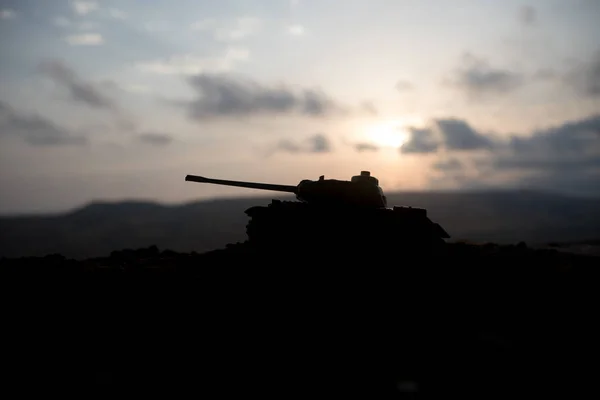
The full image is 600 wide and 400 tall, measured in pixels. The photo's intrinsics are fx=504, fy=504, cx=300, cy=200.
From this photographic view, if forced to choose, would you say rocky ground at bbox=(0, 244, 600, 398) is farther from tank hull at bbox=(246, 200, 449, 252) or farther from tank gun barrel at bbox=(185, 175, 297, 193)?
tank gun barrel at bbox=(185, 175, 297, 193)

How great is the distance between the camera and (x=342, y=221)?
1243 cm

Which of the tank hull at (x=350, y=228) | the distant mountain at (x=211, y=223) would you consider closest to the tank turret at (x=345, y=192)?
the tank hull at (x=350, y=228)

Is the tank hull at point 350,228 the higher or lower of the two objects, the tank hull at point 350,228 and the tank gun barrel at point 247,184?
the lower

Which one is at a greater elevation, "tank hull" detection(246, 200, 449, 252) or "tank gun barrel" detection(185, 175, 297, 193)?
"tank gun barrel" detection(185, 175, 297, 193)

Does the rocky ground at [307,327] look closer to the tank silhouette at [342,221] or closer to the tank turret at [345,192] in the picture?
the tank silhouette at [342,221]

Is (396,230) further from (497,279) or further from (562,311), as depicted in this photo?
(562,311)

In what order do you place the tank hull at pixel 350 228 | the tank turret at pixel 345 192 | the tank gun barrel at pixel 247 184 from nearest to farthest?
the tank hull at pixel 350 228, the tank turret at pixel 345 192, the tank gun barrel at pixel 247 184

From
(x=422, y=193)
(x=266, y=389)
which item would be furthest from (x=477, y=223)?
(x=266, y=389)

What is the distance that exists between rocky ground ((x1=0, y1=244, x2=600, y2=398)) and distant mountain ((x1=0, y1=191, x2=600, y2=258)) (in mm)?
46998

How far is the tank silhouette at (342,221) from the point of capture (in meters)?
12.3

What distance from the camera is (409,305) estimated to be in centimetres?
1128

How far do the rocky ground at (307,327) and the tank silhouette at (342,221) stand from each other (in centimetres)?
37

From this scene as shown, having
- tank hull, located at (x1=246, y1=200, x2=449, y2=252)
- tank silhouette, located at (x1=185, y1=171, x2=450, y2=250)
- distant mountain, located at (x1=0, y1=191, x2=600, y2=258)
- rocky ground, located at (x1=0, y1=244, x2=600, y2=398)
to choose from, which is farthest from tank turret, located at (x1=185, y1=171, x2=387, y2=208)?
distant mountain, located at (x1=0, y1=191, x2=600, y2=258)

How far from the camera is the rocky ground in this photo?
815 centimetres
